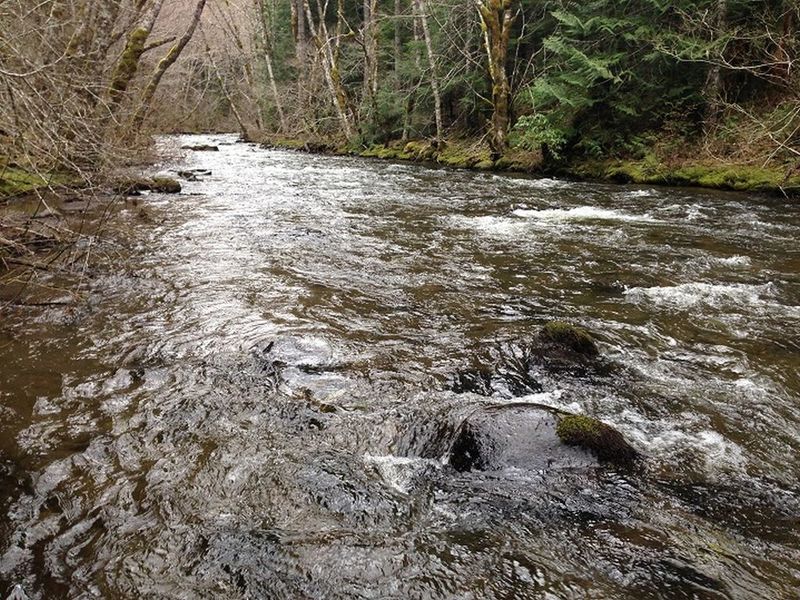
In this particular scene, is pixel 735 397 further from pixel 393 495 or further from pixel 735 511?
pixel 393 495

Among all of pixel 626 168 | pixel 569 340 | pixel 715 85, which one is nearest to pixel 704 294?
pixel 569 340

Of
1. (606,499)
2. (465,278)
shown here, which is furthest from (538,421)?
(465,278)

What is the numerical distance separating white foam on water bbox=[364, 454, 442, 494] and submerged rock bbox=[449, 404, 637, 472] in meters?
0.19

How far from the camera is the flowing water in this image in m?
2.60

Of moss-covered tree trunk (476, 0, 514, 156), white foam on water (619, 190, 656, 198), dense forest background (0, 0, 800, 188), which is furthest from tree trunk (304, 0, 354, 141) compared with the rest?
white foam on water (619, 190, 656, 198)

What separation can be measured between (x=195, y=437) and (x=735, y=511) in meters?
3.19

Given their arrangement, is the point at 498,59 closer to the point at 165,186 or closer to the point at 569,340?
the point at 165,186

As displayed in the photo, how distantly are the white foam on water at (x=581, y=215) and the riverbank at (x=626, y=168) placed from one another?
11.0 feet

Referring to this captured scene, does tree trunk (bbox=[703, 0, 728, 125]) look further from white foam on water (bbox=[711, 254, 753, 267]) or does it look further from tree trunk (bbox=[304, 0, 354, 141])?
tree trunk (bbox=[304, 0, 354, 141])

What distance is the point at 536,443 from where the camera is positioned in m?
3.41

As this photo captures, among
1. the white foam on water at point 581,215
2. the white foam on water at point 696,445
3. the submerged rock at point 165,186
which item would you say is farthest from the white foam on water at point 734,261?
the submerged rock at point 165,186

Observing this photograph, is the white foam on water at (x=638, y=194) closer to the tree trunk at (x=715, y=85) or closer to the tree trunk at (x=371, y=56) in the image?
the tree trunk at (x=715, y=85)

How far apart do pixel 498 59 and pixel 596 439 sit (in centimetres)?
1705

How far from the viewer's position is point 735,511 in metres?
2.96
